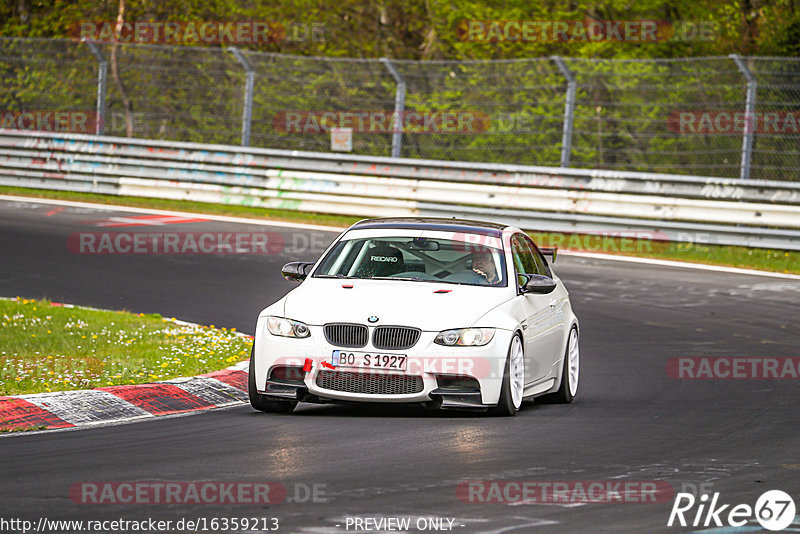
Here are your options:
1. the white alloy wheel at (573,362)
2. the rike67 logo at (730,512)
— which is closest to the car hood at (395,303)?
the white alloy wheel at (573,362)

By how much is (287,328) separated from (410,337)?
2.83 ft

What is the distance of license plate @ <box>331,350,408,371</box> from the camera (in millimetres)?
9125

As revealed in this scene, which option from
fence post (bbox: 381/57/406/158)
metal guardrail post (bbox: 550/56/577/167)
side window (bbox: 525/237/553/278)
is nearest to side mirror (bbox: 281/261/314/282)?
side window (bbox: 525/237/553/278)

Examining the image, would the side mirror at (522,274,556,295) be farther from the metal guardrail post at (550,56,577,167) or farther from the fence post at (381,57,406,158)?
the fence post at (381,57,406,158)

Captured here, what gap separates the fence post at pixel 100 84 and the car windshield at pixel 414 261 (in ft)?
53.6

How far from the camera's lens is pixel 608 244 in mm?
21750

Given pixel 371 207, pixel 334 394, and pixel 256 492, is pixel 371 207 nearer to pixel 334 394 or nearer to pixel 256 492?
pixel 334 394

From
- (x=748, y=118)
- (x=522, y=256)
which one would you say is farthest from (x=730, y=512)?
(x=748, y=118)

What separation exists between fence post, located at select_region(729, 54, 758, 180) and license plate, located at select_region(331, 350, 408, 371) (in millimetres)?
12686

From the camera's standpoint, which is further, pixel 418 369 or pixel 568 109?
pixel 568 109

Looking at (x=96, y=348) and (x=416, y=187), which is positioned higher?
(x=416, y=187)

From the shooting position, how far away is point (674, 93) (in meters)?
25.8

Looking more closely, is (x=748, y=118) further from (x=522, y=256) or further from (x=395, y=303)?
(x=395, y=303)

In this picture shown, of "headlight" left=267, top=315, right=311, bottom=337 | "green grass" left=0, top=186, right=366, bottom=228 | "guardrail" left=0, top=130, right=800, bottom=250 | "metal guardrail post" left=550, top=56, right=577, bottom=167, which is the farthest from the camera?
"green grass" left=0, top=186, right=366, bottom=228
